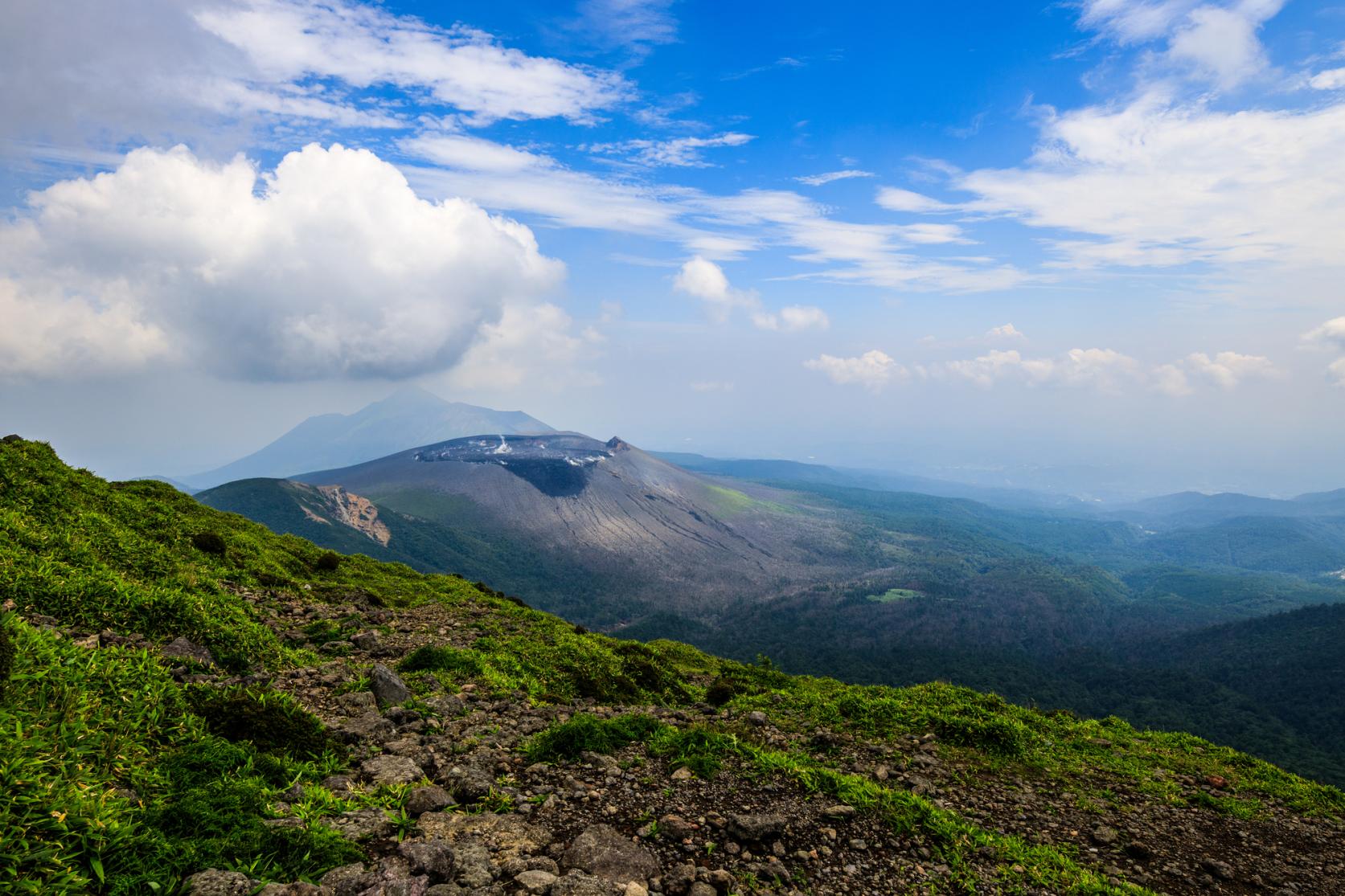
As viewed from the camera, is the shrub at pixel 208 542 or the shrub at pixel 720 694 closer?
the shrub at pixel 720 694

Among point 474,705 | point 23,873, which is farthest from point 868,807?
point 23,873

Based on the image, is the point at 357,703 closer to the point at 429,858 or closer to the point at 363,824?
the point at 363,824

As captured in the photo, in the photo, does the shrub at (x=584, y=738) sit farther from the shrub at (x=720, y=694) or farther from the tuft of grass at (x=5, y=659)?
the tuft of grass at (x=5, y=659)

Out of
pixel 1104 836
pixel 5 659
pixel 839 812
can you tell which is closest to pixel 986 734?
pixel 1104 836

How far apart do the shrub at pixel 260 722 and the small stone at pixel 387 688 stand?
7.08 feet

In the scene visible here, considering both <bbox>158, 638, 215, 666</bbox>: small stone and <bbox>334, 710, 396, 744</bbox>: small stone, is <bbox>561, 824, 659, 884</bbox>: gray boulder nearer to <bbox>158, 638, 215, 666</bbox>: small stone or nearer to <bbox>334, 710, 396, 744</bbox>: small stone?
<bbox>334, 710, 396, 744</bbox>: small stone

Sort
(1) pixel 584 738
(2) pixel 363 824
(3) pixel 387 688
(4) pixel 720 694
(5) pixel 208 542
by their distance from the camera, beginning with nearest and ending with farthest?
(2) pixel 363 824
(1) pixel 584 738
(3) pixel 387 688
(4) pixel 720 694
(5) pixel 208 542

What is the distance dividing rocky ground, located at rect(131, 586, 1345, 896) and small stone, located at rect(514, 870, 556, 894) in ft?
0.05

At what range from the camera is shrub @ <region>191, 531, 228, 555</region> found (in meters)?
15.3

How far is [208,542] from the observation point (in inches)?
608

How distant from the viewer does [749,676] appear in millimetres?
18562

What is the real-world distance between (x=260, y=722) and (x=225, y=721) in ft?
1.21

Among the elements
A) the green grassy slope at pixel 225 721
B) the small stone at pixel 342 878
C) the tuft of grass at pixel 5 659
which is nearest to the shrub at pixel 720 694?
the green grassy slope at pixel 225 721

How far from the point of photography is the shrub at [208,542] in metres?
15.3
